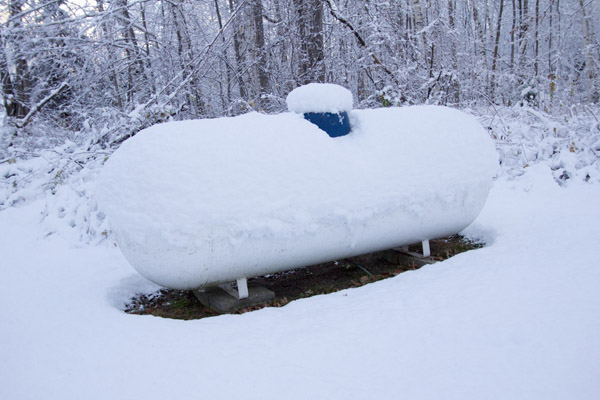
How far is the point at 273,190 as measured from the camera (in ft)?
10.2

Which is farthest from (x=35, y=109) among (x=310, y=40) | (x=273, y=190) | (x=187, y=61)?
(x=273, y=190)

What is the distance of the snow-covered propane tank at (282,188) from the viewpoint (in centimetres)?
295

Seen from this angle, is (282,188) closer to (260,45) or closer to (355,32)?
(355,32)

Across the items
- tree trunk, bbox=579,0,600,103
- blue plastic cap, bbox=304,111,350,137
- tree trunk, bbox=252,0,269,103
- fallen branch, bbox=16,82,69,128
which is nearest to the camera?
blue plastic cap, bbox=304,111,350,137

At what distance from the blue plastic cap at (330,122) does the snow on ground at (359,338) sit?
1245 mm

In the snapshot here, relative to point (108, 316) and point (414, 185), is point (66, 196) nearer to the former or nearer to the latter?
point (108, 316)

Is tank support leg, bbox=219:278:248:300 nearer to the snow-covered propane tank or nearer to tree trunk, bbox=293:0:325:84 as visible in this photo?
the snow-covered propane tank

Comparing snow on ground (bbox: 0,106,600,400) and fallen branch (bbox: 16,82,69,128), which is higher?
fallen branch (bbox: 16,82,69,128)

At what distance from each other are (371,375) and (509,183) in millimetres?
4779

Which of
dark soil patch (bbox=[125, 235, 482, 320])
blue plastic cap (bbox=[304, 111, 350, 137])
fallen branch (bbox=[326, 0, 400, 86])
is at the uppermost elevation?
fallen branch (bbox=[326, 0, 400, 86])

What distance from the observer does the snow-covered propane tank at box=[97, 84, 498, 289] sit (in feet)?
9.68

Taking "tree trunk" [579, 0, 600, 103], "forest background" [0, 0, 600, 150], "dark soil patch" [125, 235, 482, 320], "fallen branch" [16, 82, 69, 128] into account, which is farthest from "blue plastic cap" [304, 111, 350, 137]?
"tree trunk" [579, 0, 600, 103]

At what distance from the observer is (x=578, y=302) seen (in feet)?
8.29

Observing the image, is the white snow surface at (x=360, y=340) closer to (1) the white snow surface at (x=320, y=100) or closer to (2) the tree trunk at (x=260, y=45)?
(1) the white snow surface at (x=320, y=100)
